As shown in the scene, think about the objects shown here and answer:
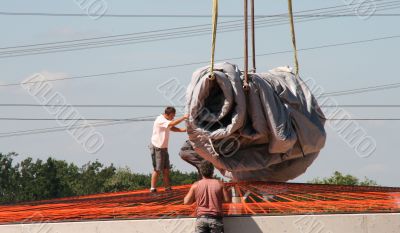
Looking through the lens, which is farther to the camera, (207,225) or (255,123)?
(255,123)

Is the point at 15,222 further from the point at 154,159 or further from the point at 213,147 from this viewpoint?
the point at 154,159

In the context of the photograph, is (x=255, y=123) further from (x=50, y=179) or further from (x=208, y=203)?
(x=50, y=179)

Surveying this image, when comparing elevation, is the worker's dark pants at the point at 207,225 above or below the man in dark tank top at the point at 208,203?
below

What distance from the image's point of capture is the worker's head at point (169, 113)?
18781 millimetres

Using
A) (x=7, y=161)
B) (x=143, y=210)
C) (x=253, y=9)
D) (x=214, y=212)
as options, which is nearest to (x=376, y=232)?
(x=214, y=212)

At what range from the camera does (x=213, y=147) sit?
643 inches

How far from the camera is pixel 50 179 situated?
5353 centimetres

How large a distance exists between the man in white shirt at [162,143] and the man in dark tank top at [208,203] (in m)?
4.48

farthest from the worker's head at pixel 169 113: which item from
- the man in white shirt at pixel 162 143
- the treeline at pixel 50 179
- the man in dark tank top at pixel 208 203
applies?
the treeline at pixel 50 179

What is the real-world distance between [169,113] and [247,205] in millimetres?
3910

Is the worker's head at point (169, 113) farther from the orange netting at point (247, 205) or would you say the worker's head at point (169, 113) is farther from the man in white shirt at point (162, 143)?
the orange netting at point (247, 205)

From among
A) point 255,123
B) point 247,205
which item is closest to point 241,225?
point 247,205

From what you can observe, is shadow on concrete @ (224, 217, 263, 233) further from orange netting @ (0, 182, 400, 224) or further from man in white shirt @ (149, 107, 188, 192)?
man in white shirt @ (149, 107, 188, 192)

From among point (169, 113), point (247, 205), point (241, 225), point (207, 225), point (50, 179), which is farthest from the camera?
point (50, 179)
